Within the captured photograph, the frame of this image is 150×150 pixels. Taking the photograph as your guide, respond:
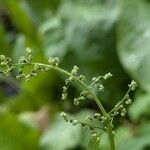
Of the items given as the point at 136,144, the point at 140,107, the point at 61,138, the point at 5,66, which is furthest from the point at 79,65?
the point at 5,66

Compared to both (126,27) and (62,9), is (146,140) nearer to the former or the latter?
(126,27)

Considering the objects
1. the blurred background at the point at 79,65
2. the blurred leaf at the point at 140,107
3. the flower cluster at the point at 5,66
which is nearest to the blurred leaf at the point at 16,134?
the blurred background at the point at 79,65

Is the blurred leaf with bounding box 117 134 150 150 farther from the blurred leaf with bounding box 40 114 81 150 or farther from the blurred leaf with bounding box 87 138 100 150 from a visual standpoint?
the blurred leaf with bounding box 87 138 100 150

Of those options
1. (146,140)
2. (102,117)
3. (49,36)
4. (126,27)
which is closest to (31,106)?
(49,36)

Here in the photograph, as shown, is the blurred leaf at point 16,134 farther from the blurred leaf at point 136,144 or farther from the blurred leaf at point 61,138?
the blurred leaf at point 136,144

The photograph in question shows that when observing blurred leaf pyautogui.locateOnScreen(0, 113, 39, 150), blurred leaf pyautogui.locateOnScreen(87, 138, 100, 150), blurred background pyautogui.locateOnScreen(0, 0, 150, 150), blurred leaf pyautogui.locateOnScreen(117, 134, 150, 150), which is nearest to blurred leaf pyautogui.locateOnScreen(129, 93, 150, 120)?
blurred background pyautogui.locateOnScreen(0, 0, 150, 150)

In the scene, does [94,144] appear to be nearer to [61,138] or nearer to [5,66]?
[5,66]

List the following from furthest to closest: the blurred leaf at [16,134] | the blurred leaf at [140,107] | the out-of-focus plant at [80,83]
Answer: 1. the blurred leaf at [16,134]
2. the blurred leaf at [140,107]
3. the out-of-focus plant at [80,83]
